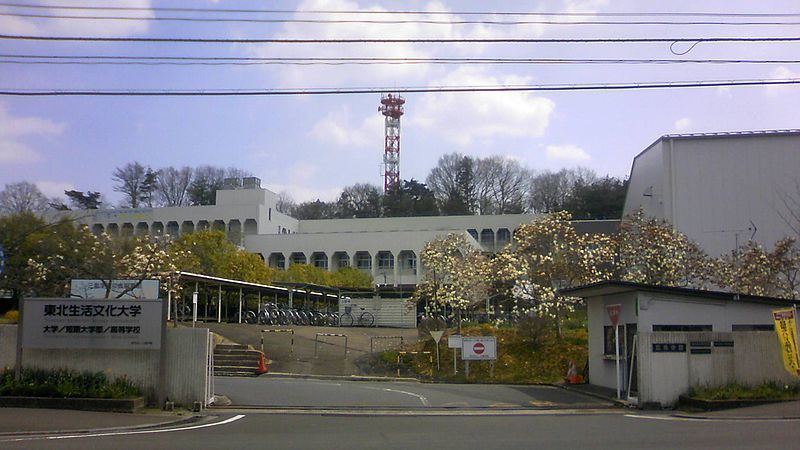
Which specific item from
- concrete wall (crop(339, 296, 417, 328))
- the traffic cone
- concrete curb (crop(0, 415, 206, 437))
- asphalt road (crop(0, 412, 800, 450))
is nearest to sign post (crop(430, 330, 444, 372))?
the traffic cone

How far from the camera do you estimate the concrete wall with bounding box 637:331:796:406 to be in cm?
1961

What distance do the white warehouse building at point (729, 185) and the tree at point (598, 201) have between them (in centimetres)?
3125

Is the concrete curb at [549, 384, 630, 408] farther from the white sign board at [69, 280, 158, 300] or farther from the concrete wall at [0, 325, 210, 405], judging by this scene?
the white sign board at [69, 280, 158, 300]

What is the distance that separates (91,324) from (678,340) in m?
14.3

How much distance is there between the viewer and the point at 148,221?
92.4m

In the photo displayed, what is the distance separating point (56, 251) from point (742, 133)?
4275 cm

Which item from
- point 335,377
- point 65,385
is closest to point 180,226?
point 335,377

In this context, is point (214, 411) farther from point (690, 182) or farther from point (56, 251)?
point (690, 182)

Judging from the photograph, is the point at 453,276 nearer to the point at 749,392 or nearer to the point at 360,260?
the point at 749,392

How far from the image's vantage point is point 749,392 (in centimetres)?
1936

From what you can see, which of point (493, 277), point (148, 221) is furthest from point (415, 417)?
point (148, 221)

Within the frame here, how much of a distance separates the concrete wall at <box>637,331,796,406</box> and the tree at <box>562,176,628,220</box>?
64.6 meters

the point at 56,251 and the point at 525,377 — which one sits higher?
the point at 56,251

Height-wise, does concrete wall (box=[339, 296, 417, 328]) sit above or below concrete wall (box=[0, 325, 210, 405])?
above
